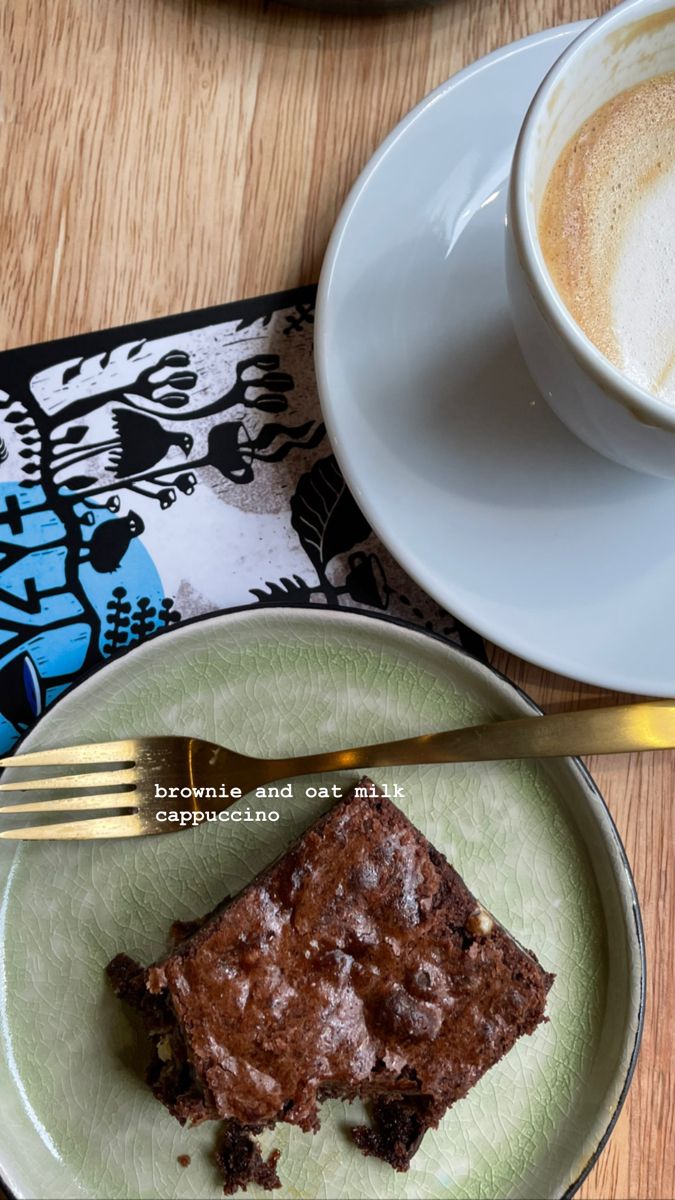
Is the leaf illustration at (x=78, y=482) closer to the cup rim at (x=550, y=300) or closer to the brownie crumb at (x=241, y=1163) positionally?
the cup rim at (x=550, y=300)

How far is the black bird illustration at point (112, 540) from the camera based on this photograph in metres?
1.14

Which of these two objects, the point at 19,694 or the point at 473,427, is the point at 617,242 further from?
the point at 19,694

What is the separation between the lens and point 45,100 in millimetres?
1153

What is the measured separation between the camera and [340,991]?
101 centimetres

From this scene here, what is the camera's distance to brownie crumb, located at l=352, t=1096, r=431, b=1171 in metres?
1.04

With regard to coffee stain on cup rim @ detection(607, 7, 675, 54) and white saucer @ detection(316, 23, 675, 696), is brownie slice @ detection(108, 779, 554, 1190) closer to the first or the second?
white saucer @ detection(316, 23, 675, 696)

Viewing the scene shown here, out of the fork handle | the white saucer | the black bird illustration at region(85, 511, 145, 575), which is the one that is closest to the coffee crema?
the white saucer

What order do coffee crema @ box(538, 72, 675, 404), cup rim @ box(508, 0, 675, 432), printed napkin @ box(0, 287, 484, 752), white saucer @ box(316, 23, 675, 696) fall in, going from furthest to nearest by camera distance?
printed napkin @ box(0, 287, 484, 752) → white saucer @ box(316, 23, 675, 696) → coffee crema @ box(538, 72, 675, 404) → cup rim @ box(508, 0, 675, 432)

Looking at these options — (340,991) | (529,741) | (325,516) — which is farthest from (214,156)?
(340,991)

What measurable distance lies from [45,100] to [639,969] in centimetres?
120

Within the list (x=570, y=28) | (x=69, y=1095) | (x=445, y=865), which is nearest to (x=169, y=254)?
(x=570, y=28)

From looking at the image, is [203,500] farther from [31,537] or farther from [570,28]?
[570,28]

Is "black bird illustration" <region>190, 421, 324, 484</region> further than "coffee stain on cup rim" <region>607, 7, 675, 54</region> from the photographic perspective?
Yes

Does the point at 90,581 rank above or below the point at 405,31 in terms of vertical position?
below
